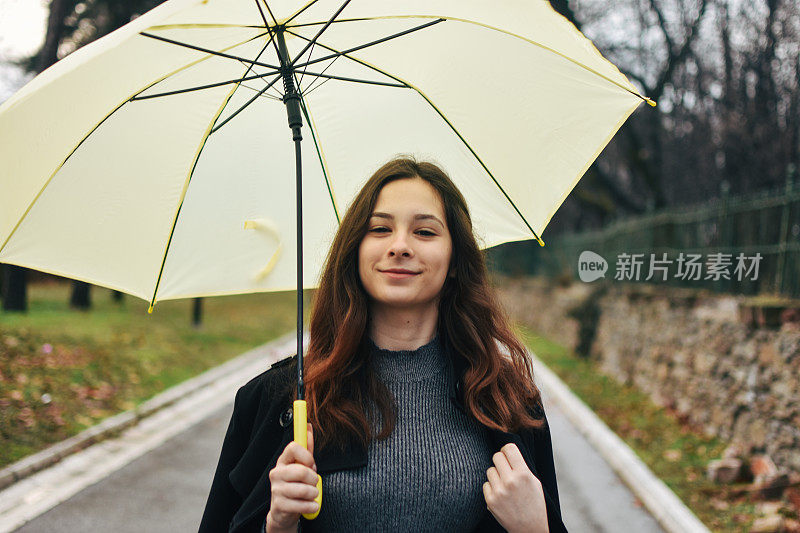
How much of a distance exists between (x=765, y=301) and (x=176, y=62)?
248 inches

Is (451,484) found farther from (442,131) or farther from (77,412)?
(77,412)

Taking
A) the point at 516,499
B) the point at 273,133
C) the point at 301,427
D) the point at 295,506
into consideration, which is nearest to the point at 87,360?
the point at 273,133

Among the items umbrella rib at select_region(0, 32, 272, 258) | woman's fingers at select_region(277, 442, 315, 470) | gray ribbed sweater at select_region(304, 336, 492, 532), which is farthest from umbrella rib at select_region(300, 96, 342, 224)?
woman's fingers at select_region(277, 442, 315, 470)

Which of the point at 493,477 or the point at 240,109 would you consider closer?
the point at 493,477

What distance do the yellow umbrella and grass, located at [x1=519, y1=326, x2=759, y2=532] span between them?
82 cm

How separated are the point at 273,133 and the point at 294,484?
143 cm

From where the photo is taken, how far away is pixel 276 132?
8.68ft

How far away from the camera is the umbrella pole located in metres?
1.84

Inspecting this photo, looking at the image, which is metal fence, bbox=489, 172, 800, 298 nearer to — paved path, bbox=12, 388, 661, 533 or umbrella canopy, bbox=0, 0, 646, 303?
umbrella canopy, bbox=0, 0, 646, 303

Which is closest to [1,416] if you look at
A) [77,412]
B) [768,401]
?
[77,412]

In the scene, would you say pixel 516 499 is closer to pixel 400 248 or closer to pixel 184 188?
pixel 400 248

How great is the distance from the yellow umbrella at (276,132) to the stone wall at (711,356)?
2.70 ft

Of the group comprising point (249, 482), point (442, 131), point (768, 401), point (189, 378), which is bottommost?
point (189, 378)

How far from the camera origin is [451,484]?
6.38 feet
